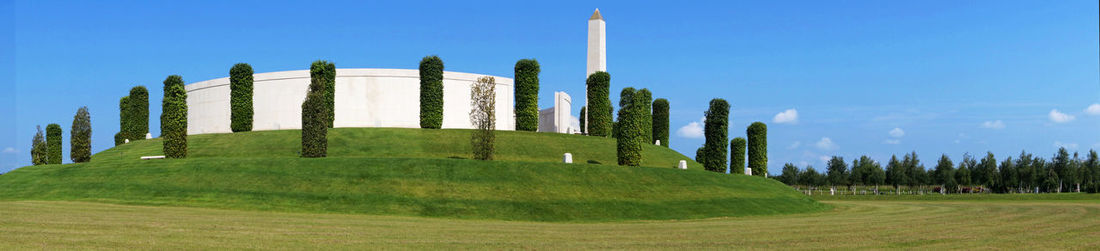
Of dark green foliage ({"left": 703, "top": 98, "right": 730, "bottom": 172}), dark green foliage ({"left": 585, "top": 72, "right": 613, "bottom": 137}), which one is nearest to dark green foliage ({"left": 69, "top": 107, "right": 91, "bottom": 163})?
dark green foliage ({"left": 585, "top": 72, "right": 613, "bottom": 137})

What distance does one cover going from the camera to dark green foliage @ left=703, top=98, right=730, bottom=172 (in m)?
54.6

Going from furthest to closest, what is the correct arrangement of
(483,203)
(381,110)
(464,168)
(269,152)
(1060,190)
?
(1060,190), (381,110), (269,152), (464,168), (483,203)

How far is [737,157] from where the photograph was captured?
57.6 meters

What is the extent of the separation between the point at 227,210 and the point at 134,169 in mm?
13629

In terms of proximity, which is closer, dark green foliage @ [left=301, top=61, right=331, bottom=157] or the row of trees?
dark green foliage @ [left=301, top=61, right=331, bottom=157]

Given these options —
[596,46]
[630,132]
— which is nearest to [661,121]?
[596,46]

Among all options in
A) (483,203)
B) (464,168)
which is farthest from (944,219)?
(464,168)

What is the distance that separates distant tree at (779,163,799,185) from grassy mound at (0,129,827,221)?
2445 inches

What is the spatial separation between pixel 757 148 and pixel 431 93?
1091 inches

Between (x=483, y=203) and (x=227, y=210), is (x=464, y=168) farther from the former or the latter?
(x=227, y=210)

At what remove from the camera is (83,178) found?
1618 inches

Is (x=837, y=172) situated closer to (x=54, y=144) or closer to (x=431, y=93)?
(x=431, y=93)

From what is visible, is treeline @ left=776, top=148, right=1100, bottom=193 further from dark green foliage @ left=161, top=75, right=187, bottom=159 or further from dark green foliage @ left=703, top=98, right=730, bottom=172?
dark green foliage @ left=161, top=75, right=187, bottom=159

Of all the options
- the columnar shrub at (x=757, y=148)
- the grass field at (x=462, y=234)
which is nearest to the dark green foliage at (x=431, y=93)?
the columnar shrub at (x=757, y=148)
